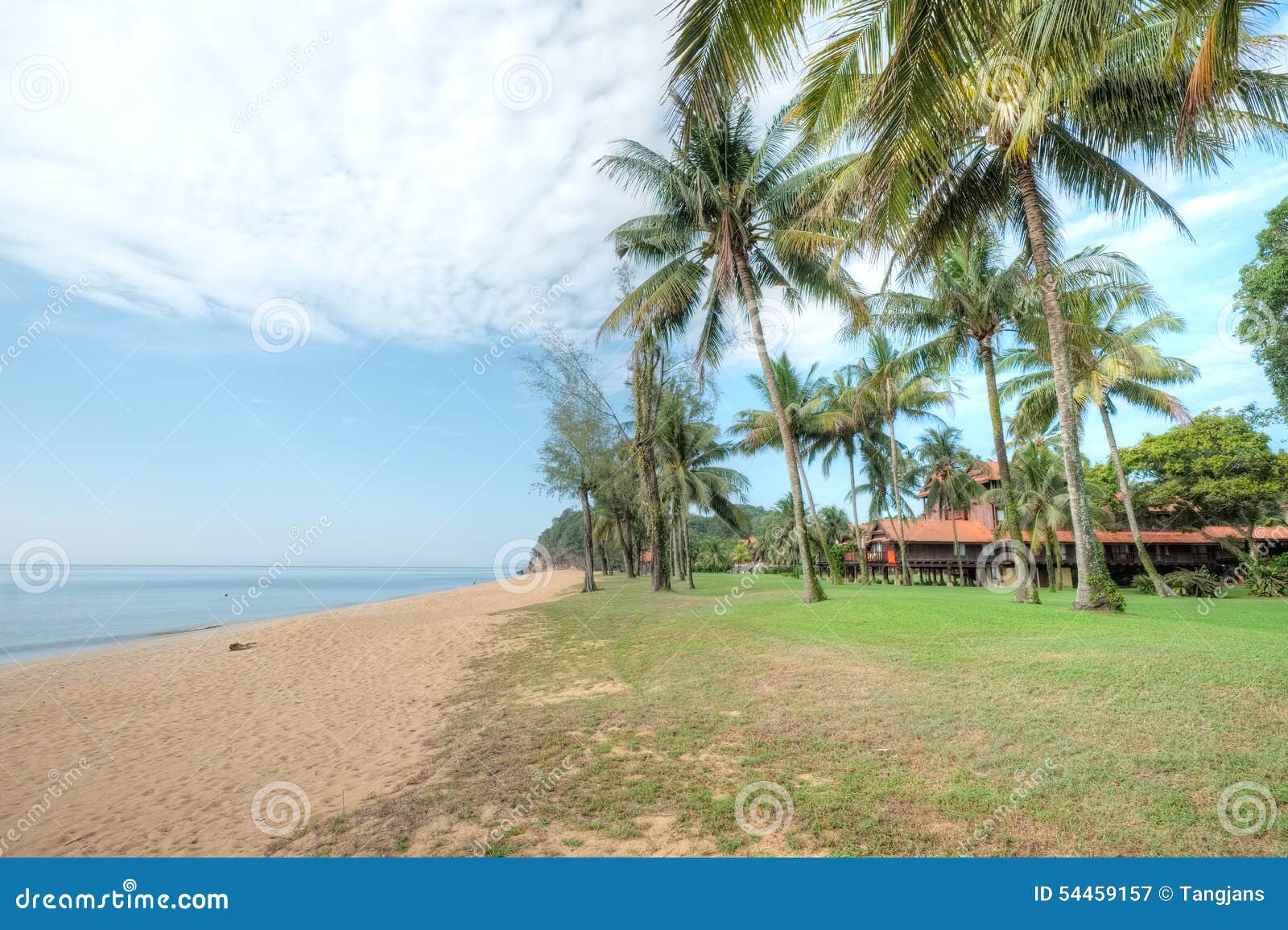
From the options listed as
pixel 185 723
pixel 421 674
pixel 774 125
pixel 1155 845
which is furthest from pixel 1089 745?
pixel 774 125

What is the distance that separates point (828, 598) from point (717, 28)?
526 inches

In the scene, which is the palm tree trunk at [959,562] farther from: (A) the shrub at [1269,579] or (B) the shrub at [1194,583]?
(A) the shrub at [1269,579]

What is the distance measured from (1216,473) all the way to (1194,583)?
4.47 metres

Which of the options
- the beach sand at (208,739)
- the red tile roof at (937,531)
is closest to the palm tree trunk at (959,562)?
the red tile roof at (937,531)

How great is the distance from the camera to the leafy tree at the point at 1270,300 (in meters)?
17.9

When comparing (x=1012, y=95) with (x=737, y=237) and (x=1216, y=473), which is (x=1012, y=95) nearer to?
(x=737, y=237)

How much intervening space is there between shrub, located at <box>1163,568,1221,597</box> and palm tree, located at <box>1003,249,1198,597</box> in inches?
42.2

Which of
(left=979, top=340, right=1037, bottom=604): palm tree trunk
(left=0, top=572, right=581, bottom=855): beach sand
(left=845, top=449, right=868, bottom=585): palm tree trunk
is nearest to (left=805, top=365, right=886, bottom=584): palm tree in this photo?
(left=845, top=449, right=868, bottom=585): palm tree trunk

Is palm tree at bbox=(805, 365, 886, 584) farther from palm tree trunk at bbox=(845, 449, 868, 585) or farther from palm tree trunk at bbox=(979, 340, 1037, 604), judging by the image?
palm tree trunk at bbox=(979, 340, 1037, 604)

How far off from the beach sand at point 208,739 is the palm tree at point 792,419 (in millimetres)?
21048

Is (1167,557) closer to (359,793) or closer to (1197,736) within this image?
(1197,736)

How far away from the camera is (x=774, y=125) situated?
14.1m

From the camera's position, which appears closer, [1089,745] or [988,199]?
[1089,745]

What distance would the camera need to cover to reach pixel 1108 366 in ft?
62.0
